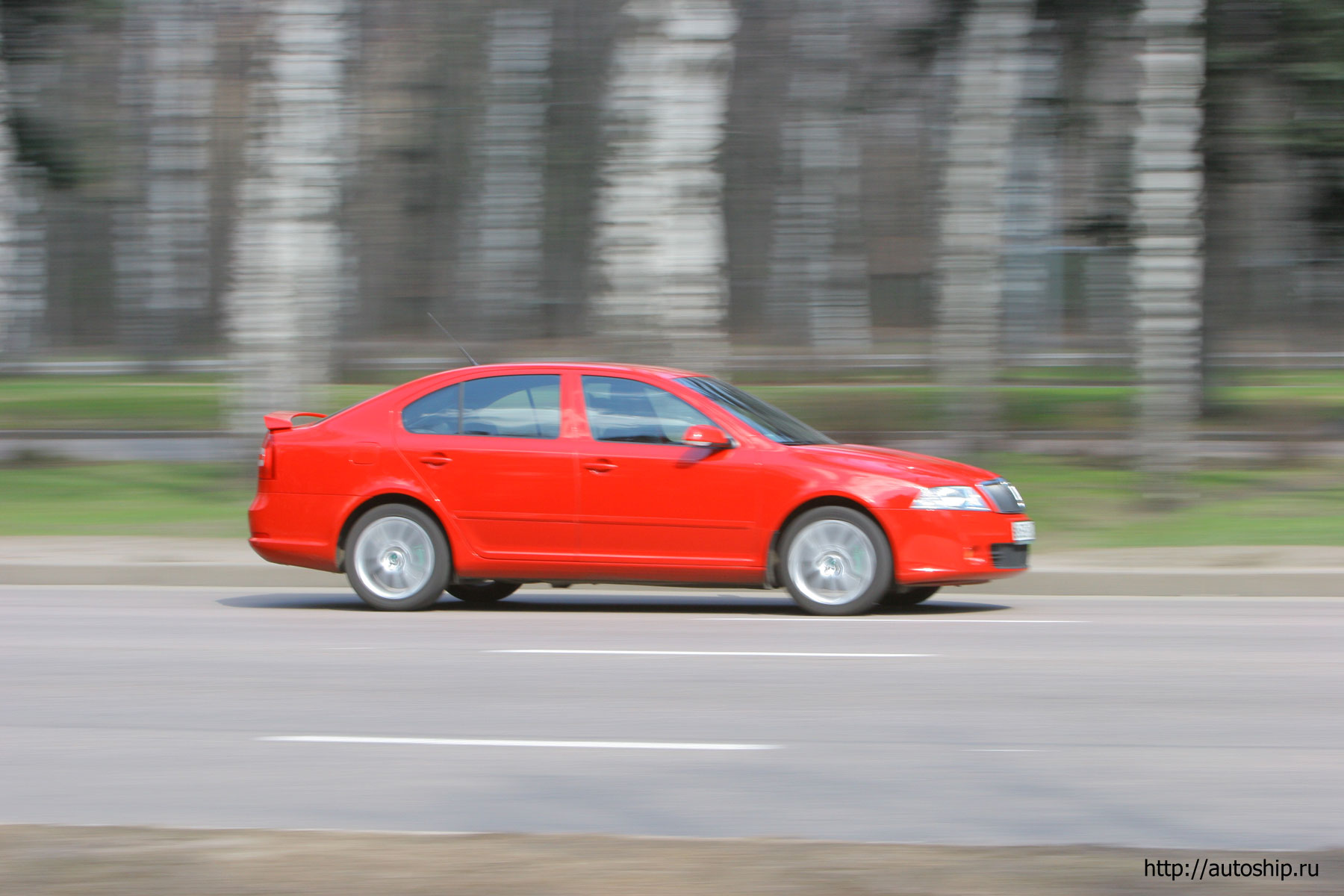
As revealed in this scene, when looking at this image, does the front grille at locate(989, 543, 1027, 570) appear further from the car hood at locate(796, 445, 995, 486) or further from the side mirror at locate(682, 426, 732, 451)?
the side mirror at locate(682, 426, 732, 451)

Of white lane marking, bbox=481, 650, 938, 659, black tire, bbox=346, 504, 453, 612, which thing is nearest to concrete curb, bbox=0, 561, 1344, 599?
black tire, bbox=346, 504, 453, 612

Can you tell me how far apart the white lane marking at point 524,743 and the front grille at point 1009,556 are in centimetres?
401

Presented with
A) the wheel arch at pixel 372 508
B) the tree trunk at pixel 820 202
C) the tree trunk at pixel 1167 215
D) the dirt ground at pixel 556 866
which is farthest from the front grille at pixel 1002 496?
the tree trunk at pixel 820 202

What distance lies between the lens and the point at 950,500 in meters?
9.84

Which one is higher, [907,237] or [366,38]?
[366,38]

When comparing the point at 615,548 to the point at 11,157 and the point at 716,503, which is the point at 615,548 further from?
the point at 11,157

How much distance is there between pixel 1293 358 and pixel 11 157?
115 ft

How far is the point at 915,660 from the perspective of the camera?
27.1ft

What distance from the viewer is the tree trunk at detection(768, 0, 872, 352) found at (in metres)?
37.7

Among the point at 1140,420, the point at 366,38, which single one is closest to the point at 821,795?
the point at 1140,420

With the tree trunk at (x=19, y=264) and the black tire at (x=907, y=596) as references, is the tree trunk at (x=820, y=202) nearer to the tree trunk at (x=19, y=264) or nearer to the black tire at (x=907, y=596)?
the tree trunk at (x=19, y=264)

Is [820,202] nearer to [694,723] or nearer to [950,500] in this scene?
[950,500]

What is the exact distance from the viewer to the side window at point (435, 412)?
10453mm

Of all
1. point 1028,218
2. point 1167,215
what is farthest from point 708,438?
point 1028,218
